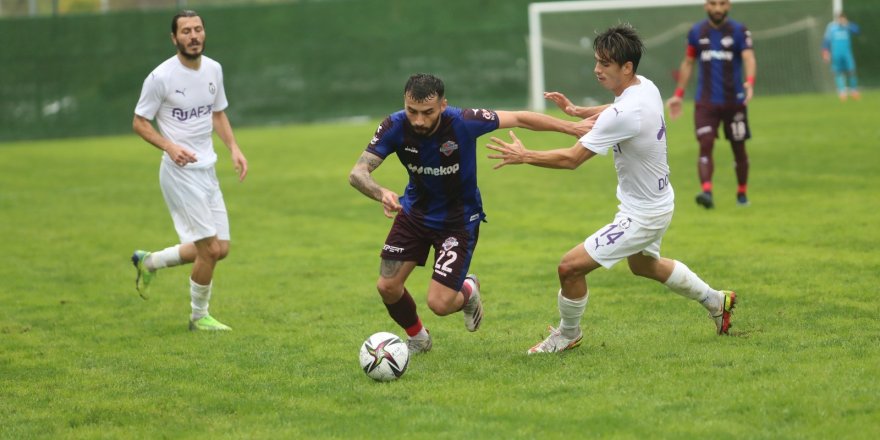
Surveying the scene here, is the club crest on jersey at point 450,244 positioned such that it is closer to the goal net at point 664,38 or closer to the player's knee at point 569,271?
the player's knee at point 569,271

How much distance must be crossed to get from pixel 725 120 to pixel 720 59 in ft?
2.64

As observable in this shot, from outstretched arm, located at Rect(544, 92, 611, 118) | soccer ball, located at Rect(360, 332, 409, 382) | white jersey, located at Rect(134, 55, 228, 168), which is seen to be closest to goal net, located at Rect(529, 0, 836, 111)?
white jersey, located at Rect(134, 55, 228, 168)

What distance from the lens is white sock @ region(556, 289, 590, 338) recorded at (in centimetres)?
755

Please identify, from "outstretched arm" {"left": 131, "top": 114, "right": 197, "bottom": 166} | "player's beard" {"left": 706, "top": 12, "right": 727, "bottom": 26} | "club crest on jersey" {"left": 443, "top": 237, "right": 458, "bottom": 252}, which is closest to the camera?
"club crest on jersey" {"left": 443, "top": 237, "right": 458, "bottom": 252}

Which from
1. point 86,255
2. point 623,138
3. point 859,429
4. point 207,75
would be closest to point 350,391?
point 623,138

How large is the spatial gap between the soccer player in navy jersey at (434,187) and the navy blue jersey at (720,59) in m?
7.65

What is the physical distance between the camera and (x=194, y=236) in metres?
9.23

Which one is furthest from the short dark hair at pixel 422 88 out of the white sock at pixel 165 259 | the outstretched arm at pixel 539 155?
the white sock at pixel 165 259

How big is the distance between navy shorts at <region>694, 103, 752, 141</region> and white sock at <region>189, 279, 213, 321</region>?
25.5ft

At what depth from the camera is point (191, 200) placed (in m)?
9.23

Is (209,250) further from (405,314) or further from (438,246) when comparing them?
(438,246)

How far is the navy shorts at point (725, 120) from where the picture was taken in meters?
14.5

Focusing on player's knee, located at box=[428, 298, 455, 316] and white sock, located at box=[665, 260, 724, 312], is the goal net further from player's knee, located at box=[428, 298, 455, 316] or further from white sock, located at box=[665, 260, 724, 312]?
player's knee, located at box=[428, 298, 455, 316]

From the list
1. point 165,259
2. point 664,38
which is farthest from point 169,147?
point 664,38
